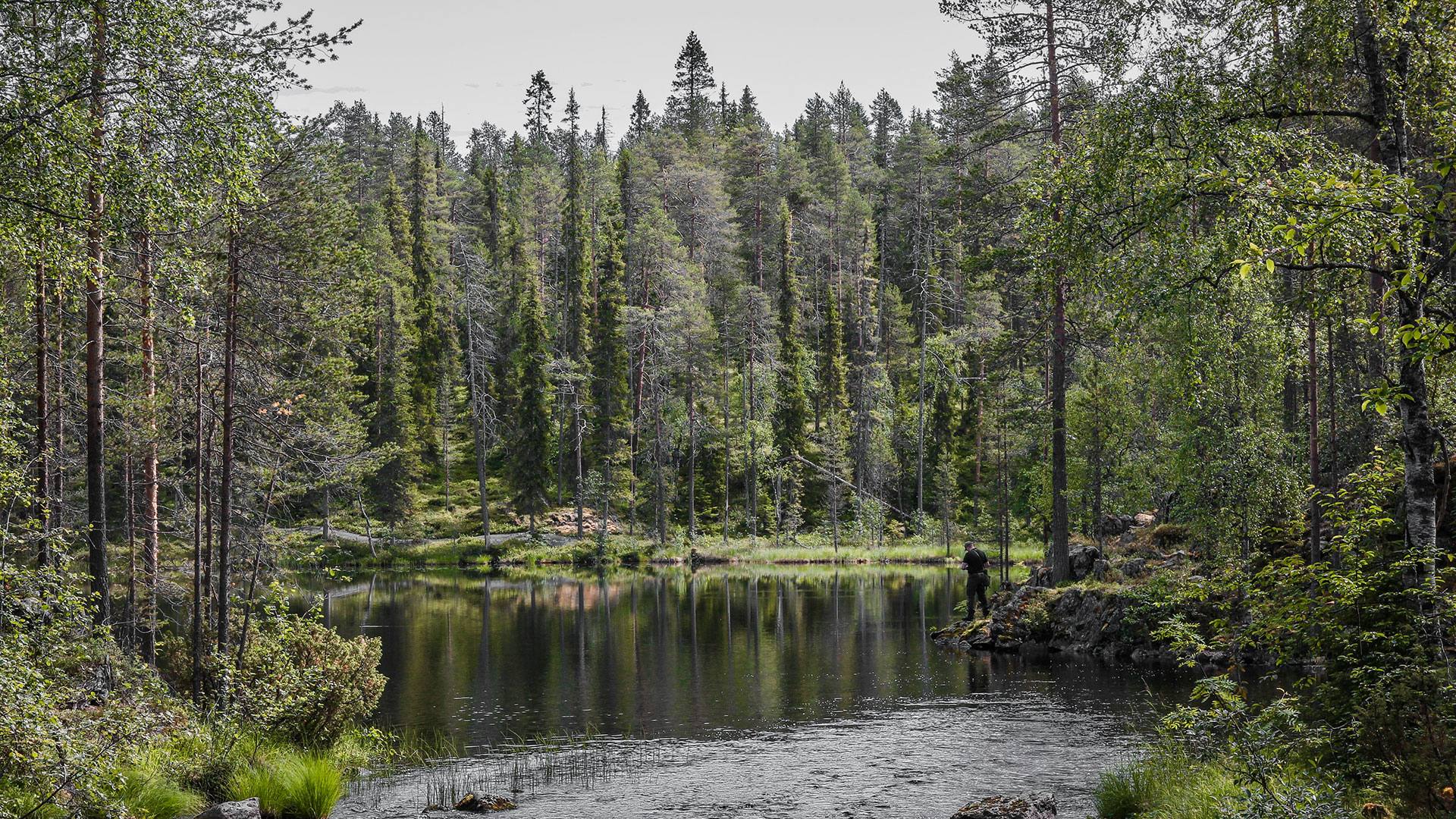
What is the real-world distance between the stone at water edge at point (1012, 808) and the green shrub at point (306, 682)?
8.47m

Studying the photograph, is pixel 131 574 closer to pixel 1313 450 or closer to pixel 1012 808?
pixel 1012 808

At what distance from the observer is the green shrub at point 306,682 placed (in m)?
12.8

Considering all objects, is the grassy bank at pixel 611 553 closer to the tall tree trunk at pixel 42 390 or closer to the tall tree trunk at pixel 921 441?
the tall tree trunk at pixel 921 441

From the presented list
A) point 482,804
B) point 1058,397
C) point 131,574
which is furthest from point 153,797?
point 1058,397

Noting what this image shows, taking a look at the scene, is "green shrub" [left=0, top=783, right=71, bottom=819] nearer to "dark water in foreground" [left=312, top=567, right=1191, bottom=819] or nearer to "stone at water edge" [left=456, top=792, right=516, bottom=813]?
"dark water in foreground" [left=312, top=567, right=1191, bottom=819]

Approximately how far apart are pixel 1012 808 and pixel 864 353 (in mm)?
52757

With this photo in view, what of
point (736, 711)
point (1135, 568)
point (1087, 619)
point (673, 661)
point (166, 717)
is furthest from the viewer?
point (1135, 568)

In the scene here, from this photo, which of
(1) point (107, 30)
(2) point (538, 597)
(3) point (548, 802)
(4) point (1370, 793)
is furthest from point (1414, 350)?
(2) point (538, 597)

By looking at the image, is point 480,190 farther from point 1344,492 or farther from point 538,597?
point 1344,492

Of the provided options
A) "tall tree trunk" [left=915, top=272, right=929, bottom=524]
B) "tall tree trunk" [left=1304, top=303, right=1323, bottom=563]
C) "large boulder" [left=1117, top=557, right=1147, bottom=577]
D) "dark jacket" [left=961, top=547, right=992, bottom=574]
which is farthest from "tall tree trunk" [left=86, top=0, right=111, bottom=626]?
"tall tree trunk" [left=915, top=272, right=929, bottom=524]

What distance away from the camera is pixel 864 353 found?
204ft

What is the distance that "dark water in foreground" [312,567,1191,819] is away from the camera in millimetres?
12461

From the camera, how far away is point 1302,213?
7699mm

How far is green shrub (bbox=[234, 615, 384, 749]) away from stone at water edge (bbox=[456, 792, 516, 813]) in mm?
2682
